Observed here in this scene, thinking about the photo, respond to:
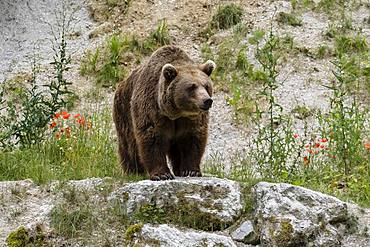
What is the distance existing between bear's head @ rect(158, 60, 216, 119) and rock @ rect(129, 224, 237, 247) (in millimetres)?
1229

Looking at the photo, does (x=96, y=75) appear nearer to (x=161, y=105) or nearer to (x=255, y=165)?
(x=255, y=165)

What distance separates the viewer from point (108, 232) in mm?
7129

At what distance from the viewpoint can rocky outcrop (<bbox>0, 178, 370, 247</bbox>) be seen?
6969mm

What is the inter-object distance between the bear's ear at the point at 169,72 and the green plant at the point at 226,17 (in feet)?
29.9

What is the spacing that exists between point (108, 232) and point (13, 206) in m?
1.06

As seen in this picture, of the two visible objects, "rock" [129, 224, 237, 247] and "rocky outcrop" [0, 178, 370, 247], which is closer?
"rock" [129, 224, 237, 247]

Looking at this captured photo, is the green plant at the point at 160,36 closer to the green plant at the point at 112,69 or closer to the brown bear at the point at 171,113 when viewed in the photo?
the green plant at the point at 112,69

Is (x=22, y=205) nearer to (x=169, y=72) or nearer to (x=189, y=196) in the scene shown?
(x=189, y=196)

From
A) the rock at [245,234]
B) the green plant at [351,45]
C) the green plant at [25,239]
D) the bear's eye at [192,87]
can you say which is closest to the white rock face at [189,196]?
the rock at [245,234]

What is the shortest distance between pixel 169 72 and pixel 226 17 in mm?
9286

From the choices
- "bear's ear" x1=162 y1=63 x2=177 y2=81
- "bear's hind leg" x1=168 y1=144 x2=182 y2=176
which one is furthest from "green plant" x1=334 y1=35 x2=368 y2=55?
"bear's ear" x1=162 y1=63 x2=177 y2=81

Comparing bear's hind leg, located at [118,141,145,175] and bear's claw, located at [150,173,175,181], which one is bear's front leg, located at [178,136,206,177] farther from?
bear's hind leg, located at [118,141,145,175]

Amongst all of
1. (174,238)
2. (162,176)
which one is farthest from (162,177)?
(174,238)

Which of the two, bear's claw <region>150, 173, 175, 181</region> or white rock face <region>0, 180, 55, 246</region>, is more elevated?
bear's claw <region>150, 173, 175, 181</region>
